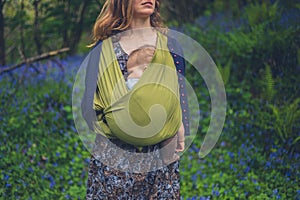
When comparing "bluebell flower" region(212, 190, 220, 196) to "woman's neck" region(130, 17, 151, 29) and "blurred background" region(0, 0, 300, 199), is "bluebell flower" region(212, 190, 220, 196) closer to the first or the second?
"blurred background" region(0, 0, 300, 199)

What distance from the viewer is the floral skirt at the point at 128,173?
2.98 m

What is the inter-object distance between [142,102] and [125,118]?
0.41ft

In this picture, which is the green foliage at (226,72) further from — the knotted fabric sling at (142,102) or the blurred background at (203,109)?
the knotted fabric sling at (142,102)

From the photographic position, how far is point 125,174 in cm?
299

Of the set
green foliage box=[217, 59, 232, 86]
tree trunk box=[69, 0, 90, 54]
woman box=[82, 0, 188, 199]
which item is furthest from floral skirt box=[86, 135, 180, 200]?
tree trunk box=[69, 0, 90, 54]

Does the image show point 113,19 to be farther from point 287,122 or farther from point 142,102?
point 287,122

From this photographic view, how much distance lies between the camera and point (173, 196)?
121 inches


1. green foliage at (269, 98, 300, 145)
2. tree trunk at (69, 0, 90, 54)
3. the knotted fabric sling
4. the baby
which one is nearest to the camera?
the knotted fabric sling

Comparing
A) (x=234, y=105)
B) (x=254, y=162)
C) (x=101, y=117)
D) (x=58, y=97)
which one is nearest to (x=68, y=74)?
(x=58, y=97)

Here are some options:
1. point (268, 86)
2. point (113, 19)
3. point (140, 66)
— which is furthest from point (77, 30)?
point (140, 66)

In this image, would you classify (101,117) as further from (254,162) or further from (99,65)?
(254,162)

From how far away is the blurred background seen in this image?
4738 millimetres

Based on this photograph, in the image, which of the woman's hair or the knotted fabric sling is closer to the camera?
the knotted fabric sling

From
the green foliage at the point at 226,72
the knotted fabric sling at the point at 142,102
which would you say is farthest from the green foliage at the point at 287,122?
the knotted fabric sling at the point at 142,102
